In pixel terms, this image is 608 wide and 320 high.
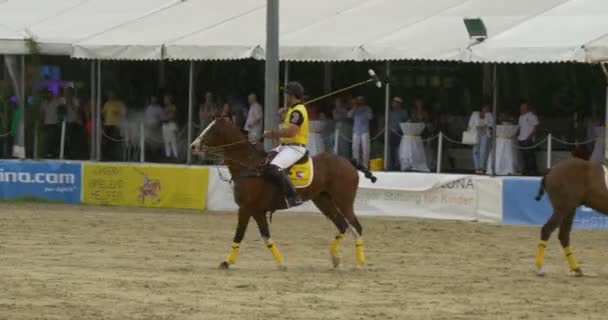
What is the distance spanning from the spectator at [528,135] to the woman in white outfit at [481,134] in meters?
0.59

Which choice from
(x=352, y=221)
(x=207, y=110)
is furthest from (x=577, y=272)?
(x=207, y=110)

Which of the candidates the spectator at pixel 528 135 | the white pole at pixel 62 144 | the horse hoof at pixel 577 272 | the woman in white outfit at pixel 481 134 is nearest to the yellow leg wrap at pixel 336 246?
the horse hoof at pixel 577 272

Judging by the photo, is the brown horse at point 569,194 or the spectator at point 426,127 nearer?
the brown horse at point 569,194

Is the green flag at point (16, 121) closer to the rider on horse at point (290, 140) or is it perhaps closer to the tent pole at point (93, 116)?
the tent pole at point (93, 116)

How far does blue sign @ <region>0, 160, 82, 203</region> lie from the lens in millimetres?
29688

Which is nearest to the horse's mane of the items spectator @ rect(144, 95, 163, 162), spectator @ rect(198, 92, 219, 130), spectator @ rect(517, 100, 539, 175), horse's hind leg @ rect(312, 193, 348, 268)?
horse's hind leg @ rect(312, 193, 348, 268)

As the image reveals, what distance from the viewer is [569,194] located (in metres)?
17.5

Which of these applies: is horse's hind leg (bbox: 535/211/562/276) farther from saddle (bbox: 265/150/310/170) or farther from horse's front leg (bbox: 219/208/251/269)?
horse's front leg (bbox: 219/208/251/269)

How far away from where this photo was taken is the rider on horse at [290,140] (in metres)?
17.6

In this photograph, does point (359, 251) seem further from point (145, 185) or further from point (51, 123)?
point (51, 123)

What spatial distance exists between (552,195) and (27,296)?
641 centimetres

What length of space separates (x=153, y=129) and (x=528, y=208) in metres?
9.97

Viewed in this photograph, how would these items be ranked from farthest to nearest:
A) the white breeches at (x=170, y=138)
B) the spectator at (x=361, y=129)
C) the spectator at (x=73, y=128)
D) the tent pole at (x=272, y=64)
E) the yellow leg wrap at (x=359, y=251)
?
the spectator at (x=73, y=128) < the white breeches at (x=170, y=138) < the spectator at (x=361, y=129) < the tent pole at (x=272, y=64) < the yellow leg wrap at (x=359, y=251)

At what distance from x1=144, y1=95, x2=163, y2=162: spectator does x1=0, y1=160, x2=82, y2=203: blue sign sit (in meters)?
2.76
